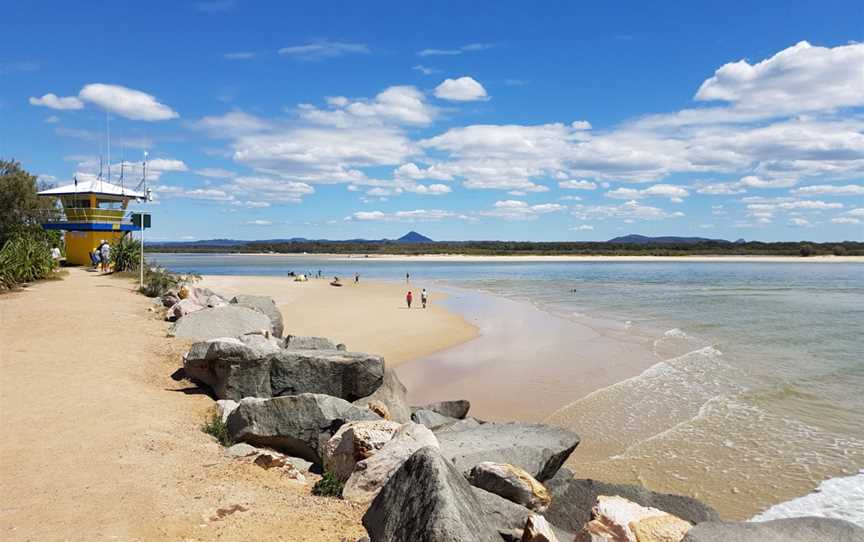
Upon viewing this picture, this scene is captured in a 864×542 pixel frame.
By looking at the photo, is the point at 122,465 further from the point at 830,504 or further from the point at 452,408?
the point at 830,504

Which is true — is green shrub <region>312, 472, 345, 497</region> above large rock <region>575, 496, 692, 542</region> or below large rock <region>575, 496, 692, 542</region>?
below

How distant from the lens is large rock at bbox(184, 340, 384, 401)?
385 inches

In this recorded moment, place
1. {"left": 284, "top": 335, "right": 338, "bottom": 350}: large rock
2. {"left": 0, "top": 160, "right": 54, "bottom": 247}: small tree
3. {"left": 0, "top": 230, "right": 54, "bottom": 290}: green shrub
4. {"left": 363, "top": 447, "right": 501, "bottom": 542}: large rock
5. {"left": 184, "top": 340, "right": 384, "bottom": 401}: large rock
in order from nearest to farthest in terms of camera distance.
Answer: {"left": 363, "top": 447, "right": 501, "bottom": 542}: large rock
{"left": 184, "top": 340, "right": 384, "bottom": 401}: large rock
{"left": 284, "top": 335, "right": 338, "bottom": 350}: large rock
{"left": 0, "top": 230, "right": 54, "bottom": 290}: green shrub
{"left": 0, "top": 160, "right": 54, "bottom": 247}: small tree

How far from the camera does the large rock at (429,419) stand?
10461 mm

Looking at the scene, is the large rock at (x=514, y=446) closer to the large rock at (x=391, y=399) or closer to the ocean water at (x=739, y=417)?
the large rock at (x=391, y=399)

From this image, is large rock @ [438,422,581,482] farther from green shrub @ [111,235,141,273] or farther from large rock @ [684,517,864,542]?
green shrub @ [111,235,141,273]

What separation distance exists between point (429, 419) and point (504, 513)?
4.85 meters

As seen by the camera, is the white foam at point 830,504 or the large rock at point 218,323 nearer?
the white foam at point 830,504

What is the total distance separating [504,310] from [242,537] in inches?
1077

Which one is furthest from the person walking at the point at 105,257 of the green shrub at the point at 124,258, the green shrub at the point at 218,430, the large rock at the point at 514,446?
the large rock at the point at 514,446

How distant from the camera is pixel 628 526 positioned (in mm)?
5070

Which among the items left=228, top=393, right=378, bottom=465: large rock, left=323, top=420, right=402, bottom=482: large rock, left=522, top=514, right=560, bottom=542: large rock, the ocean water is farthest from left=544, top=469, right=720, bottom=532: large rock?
left=228, top=393, right=378, bottom=465: large rock

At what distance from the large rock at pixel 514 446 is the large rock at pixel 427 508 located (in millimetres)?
2503

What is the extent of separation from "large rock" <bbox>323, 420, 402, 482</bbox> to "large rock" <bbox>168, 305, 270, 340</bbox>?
253 inches
